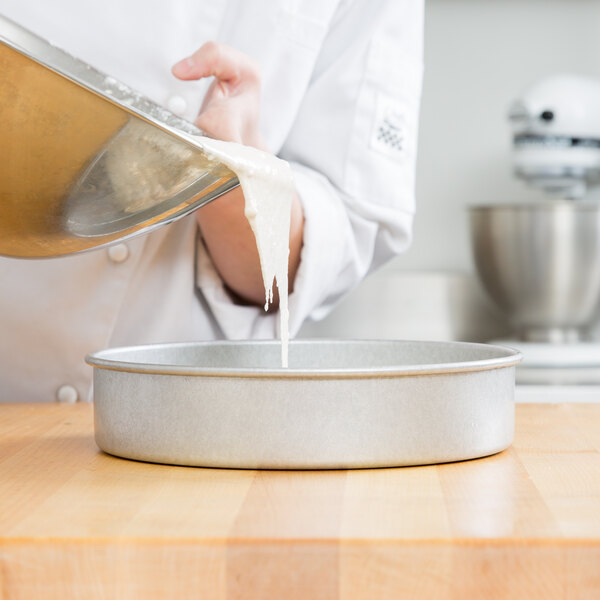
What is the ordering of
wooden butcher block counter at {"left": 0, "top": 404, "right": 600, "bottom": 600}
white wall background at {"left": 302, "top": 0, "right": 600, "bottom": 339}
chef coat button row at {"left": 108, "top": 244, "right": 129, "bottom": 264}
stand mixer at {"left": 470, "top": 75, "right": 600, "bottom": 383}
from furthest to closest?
white wall background at {"left": 302, "top": 0, "right": 600, "bottom": 339} < stand mixer at {"left": 470, "top": 75, "right": 600, "bottom": 383} < chef coat button row at {"left": 108, "top": 244, "right": 129, "bottom": 264} < wooden butcher block counter at {"left": 0, "top": 404, "right": 600, "bottom": 600}

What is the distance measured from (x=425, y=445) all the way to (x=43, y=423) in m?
0.27

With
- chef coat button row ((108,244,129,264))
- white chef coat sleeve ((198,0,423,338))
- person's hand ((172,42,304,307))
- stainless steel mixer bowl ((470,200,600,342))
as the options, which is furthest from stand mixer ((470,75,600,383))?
chef coat button row ((108,244,129,264))

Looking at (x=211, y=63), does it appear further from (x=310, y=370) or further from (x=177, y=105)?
(x=310, y=370)

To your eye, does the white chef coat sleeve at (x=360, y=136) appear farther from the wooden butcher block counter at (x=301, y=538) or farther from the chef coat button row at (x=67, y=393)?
the wooden butcher block counter at (x=301, y=538)

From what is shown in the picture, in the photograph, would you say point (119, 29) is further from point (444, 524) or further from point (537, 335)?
point (537, 335)

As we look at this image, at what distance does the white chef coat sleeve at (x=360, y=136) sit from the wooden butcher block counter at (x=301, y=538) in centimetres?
41

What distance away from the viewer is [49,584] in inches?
13.9

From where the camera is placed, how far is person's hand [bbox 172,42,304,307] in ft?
2.27

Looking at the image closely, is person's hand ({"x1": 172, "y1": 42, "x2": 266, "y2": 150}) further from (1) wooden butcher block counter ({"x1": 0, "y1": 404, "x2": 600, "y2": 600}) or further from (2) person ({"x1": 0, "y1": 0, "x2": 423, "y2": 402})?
(1) wooden butcher block counter ({"x1": 0, "y1": 404, "x2": 600, "y2": 600})

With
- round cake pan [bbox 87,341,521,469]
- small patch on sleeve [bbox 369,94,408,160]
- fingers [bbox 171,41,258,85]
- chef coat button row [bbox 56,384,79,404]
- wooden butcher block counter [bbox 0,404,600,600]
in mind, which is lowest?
chef coat button row [bbox 56,384,79,404]

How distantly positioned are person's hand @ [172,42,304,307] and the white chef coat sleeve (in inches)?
1.0

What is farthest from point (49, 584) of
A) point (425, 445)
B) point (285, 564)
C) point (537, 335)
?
point (537, 335)

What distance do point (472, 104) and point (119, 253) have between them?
0.87 m

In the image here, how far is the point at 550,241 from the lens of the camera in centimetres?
121
